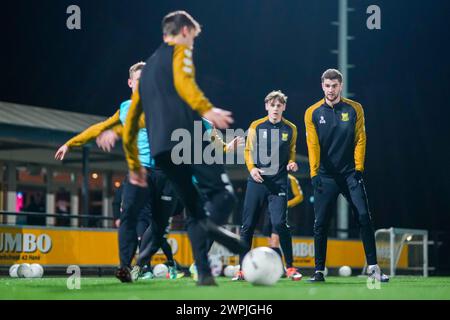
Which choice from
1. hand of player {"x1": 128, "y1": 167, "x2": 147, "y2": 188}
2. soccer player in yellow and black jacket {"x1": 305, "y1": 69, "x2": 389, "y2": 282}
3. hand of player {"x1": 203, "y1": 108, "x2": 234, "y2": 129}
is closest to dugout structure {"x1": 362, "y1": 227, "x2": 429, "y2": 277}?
soccer player in yellow and black jacket {"x1": 305, "y1": 69, "x2": 389, "y2": 282}

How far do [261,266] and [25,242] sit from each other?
1017cm

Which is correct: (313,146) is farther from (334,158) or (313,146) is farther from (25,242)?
(25,242)

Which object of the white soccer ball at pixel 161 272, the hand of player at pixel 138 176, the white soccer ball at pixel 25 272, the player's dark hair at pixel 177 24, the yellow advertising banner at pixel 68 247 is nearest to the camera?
the player's dark hair at pixel 177 24

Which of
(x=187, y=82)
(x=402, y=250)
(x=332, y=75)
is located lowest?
(x=402, y=250)

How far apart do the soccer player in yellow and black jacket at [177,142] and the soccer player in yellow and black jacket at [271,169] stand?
3584 mm

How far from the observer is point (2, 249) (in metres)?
15.8

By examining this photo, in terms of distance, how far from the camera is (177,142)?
22.6 feet

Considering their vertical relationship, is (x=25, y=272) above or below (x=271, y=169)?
below

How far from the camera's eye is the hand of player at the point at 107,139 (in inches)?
334

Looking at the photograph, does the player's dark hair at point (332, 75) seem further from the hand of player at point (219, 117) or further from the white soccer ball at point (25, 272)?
the white soccer ball at point (25, 272)

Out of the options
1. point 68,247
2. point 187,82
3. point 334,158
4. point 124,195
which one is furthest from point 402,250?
point 187,82

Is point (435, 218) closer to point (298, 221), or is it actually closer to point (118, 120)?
point (298, 221)

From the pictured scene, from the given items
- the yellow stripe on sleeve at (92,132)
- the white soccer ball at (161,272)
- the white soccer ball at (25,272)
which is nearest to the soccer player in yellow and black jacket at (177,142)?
the yellow stripe on sleeve at (92,132)
